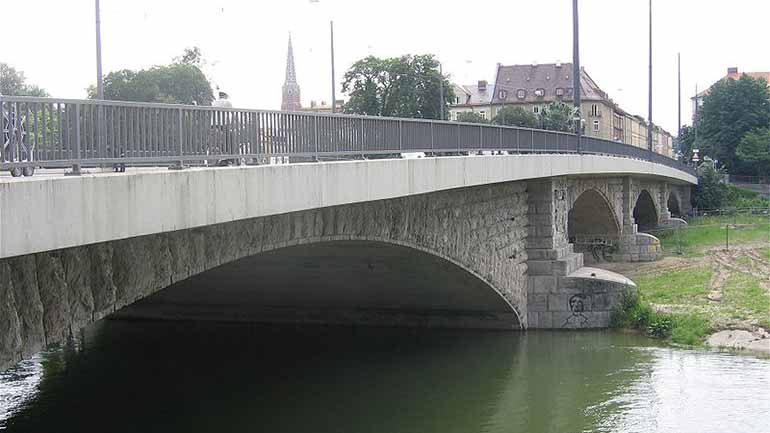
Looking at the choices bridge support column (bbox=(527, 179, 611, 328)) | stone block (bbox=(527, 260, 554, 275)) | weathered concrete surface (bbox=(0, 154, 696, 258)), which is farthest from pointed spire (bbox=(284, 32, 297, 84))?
weathered concrete surface (bbox=(0, 154, 696, 258))

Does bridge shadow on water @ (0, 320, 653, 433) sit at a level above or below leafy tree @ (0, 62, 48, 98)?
below

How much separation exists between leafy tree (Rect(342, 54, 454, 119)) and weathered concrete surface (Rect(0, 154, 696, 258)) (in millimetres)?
45680

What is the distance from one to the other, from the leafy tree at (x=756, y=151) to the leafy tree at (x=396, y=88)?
95.9 feet

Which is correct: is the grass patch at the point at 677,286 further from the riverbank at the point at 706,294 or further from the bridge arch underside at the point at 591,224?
the bridge arch underside at the point at 591,224

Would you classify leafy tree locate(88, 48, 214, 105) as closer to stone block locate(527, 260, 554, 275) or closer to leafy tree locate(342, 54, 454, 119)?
stone block locate(527, 260, 554, 275)

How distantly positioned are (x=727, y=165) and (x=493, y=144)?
67.0 m

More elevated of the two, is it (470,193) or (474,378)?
(470,193)

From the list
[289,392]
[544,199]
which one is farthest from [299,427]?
[544,199]

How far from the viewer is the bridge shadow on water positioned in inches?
682

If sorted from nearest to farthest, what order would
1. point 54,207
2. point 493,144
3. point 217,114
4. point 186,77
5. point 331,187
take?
point 54,207
point 217,114
point 331,187
point 493,144
point 186,77

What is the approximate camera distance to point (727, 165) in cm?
8356

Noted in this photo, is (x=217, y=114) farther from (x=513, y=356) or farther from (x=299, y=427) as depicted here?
(x=513, y=356)

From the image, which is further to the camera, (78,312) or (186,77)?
(186,77)

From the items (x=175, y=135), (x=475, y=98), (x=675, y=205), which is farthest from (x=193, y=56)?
(x=475, y=98)
